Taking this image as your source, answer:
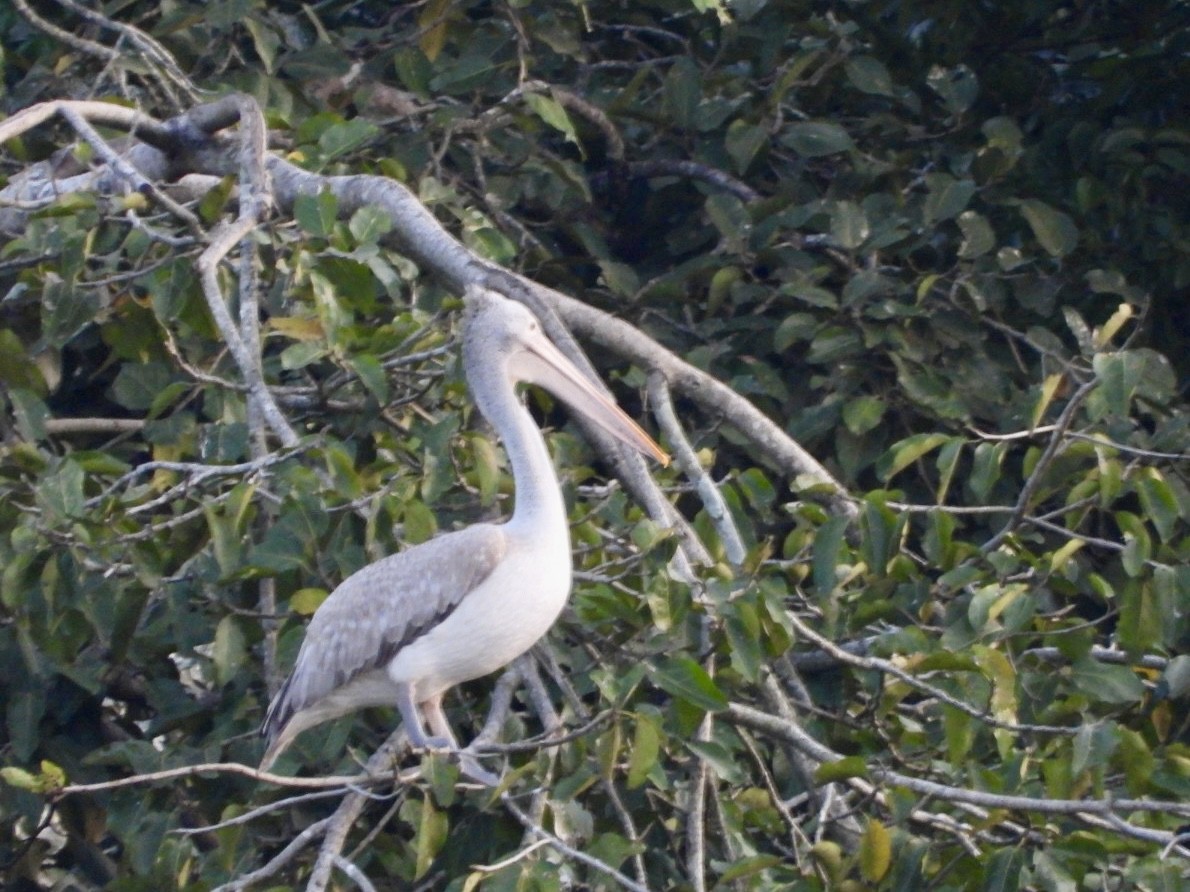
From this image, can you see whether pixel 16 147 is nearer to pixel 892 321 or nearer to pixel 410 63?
pixel 410 63

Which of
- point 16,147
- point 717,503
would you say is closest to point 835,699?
point 717,503

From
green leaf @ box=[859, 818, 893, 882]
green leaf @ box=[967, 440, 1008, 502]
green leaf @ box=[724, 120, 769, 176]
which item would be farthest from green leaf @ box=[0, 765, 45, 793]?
green leaf @ box=[724, 120, 769, 176]

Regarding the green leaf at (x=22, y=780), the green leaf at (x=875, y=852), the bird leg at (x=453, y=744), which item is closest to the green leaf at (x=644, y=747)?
the bird leg at (x=453, y=744)

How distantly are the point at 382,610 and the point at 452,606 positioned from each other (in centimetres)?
18

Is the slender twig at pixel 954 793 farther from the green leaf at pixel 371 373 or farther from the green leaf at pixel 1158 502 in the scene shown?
the green leaf at pixel 371 373

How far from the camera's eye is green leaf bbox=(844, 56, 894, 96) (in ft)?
17.0

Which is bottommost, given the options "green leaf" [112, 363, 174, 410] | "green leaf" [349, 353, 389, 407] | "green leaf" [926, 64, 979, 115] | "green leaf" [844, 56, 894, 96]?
"green leaf" [926, 64, 979, 115]

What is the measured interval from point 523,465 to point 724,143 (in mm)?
1905

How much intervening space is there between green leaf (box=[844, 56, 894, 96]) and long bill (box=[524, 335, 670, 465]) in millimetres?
1550

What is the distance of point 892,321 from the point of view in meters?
4.90

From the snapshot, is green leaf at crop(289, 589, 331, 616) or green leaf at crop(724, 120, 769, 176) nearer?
green leaf at crop(289, 589, 331, 616)

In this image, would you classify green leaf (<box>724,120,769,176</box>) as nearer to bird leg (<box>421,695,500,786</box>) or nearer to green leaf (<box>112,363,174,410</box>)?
green leaf (<box>112,363,174,410</box>)

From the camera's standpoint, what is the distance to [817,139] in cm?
518

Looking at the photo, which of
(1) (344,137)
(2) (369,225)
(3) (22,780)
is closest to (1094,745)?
(3) (22,780)
